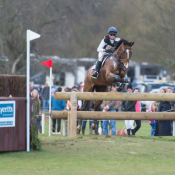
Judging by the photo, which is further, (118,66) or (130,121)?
(130,121)

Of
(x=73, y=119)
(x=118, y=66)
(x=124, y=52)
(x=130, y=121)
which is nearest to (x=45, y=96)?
(x=130, y=121)

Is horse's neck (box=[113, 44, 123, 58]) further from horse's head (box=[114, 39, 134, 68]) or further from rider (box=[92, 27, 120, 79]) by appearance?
rider (box=[92, 27, 120, 79])

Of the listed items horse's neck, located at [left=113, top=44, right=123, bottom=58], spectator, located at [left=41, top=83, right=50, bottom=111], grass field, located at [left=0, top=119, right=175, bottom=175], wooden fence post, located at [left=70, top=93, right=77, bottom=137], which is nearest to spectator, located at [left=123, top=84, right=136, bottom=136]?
horse's neck, located at [left=113, top=44, right=123, bottom=58]

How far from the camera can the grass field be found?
228 inches

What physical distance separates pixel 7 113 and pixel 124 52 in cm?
411

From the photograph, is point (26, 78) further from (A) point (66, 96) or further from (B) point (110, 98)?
(B) point (110, 98)

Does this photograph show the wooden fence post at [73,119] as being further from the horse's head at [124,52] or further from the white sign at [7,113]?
the white sign at [7,113]

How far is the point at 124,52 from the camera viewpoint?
9.67 meters

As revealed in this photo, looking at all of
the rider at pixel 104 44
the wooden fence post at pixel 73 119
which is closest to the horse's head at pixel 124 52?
the rider at pixel 104 44

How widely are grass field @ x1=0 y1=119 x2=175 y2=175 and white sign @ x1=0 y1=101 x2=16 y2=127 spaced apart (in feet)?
1.84

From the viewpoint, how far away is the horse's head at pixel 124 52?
959cm

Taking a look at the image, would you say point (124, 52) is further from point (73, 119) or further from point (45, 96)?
point (45, 96)

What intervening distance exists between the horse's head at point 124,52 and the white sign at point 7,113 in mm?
3826

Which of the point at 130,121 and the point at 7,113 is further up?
the point at 7,113
